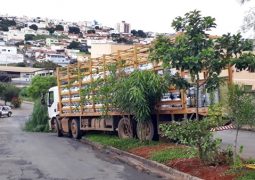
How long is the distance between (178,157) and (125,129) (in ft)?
18.9

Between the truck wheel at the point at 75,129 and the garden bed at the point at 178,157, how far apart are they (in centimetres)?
480

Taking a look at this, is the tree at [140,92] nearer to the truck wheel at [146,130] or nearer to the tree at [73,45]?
the truck wheel at [146,130]

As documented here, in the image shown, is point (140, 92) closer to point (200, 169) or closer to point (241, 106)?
point (200, 169)

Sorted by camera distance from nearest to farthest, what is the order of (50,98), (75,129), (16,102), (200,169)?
(200,169) → (75,129) → (50,98) → (16,102)

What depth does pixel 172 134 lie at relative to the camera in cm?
1130

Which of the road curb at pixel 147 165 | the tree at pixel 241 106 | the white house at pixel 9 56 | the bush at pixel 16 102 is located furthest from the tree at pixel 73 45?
the tree at pixel 241 106

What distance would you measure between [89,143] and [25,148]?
3.31 meters

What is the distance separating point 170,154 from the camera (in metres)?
12.7

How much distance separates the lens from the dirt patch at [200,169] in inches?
375

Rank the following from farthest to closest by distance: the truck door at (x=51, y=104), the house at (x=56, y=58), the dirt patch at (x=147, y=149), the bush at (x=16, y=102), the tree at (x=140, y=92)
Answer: the house at (x=56, y=58) < the bush at (x=16, y=102) < the truck door at (x=51, y=104) < the tree at (x=140, y=92) < the dirt patch at (x=147, y=149)

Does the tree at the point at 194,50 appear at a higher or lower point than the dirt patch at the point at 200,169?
higher

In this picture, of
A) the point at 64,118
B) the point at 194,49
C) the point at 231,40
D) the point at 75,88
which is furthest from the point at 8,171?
the point at 64,118

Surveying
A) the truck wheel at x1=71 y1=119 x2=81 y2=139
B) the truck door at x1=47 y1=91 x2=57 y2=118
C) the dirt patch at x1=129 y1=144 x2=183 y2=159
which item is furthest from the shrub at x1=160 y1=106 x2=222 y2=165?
the truck door at x1=47 y1=91 x2=57 y2=118

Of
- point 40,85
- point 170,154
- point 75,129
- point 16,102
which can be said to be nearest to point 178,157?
point 170,154
